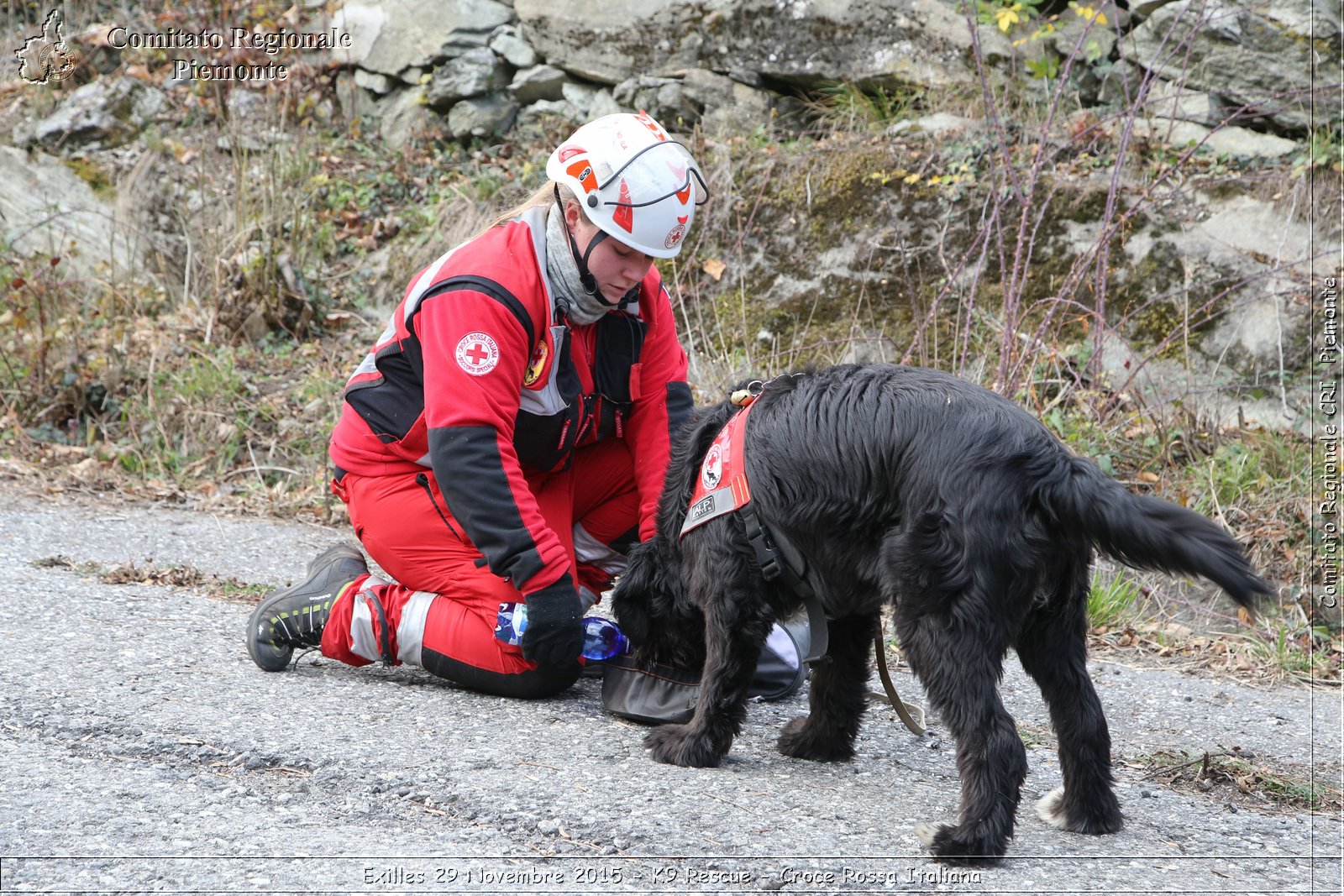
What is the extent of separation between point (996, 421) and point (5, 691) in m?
2.87

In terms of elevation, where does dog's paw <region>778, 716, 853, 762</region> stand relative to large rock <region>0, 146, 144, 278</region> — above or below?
below

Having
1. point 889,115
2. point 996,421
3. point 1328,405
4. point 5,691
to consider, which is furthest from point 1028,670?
point 889,115

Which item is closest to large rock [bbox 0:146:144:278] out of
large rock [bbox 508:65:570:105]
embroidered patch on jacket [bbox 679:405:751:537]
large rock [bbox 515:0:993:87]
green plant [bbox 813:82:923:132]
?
large rock [bbox 508:65:570:105]

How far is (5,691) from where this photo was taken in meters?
3.20

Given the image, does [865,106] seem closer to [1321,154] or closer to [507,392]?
[1321,154]

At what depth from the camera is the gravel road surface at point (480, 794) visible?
235cm

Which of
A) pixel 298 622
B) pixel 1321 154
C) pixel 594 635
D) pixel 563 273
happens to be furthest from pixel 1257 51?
pixel 298 622

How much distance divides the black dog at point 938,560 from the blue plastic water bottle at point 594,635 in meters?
0.42

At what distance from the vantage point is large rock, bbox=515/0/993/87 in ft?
26.2

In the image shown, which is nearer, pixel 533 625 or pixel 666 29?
pixel 533 625

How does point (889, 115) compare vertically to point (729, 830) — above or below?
above

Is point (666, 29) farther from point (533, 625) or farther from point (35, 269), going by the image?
point (533, 625)

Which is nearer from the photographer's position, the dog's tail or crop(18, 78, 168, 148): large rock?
the dog's tail

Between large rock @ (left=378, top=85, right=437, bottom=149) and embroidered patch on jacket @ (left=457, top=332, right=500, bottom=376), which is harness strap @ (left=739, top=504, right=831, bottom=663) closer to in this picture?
embroidered patch on jacket @ (left=457, top=332, right=500, bottom=376)
